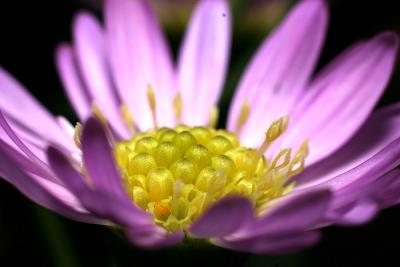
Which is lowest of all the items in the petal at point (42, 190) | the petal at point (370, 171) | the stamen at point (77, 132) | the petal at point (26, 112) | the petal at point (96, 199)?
the petal at point (96, 199)

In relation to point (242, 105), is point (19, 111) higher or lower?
lower

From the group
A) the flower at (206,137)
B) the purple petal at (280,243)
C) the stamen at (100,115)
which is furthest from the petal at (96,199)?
the stamen at (100,115)

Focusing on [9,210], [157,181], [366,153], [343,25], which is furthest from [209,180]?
[343,25]

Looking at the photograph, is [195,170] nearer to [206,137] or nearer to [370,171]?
[206,137]

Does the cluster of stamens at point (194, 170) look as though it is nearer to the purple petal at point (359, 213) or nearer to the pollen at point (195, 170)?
the pollen at point (195, 170)

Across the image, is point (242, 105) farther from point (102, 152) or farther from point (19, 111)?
point (102, 152)

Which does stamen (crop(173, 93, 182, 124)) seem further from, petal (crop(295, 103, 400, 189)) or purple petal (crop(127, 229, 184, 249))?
purple petal (crop(127, 229, 184, 249))
